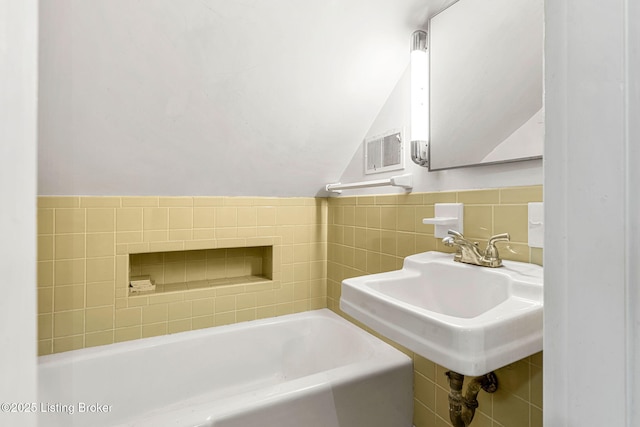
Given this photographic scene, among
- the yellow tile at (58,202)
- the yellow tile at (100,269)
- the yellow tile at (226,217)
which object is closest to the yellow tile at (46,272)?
the yellow tile at (100,269)

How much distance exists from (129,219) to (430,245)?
1501 millimetres

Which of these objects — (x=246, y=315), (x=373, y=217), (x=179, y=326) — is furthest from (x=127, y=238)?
(x=373, y=217)

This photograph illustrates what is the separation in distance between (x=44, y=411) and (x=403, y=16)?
2.26m

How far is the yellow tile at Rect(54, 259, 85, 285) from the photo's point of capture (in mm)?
1540

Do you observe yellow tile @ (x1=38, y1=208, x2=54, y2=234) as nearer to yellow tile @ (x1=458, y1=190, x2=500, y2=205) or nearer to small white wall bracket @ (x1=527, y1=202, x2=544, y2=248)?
yellow tile @ (x1=458, y1=190, x2=500, y2=205)

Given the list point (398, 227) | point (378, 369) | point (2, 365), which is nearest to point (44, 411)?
point (378, 369)

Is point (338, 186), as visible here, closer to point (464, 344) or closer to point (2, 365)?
point (464, 344)

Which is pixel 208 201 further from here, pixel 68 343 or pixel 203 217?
pixel 68 343

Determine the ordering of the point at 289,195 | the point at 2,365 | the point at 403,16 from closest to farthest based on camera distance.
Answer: the point at 2,365
the point at 403,16
the point at 289,195

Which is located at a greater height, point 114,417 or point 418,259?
point 418,259

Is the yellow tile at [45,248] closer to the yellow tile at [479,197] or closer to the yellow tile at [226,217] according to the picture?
the yellow tile at [226,217]

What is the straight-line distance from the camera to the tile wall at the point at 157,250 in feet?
5.07

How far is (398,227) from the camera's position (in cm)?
159

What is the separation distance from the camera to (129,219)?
1.68 m
